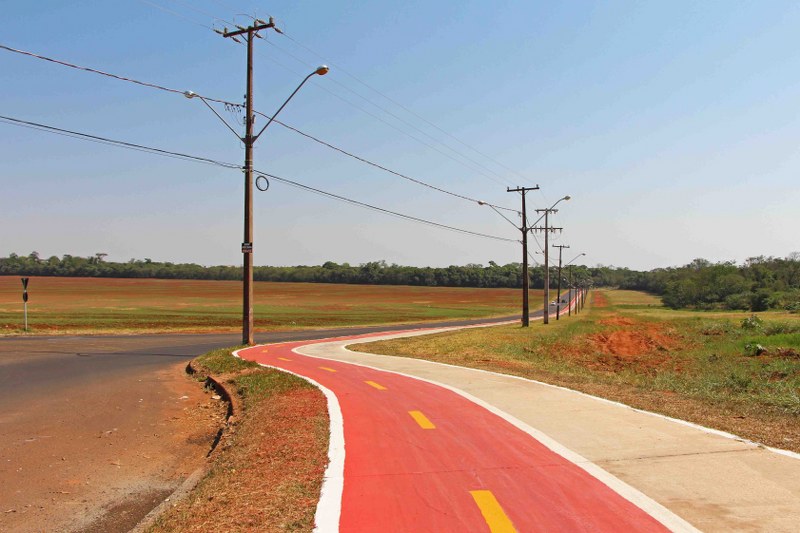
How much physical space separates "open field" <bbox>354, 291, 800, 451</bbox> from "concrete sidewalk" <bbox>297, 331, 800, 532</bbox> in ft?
2.48

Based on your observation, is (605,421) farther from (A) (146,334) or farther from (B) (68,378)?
(A) (146,334)

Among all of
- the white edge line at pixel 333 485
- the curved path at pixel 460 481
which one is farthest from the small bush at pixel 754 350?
the white edge line at pixel 333 485

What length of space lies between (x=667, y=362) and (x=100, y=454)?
26042 mm

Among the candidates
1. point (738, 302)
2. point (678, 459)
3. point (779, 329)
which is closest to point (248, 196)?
point (678, 459)

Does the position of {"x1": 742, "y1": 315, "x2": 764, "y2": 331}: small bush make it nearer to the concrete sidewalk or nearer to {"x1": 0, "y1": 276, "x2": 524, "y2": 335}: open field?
{"x1": 0, "y1": 276, "x2": 524, "y2": 335}: open field

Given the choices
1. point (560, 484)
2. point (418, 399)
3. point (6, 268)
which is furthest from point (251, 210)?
point (6, 268)

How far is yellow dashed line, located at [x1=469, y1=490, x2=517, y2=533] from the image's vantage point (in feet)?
15.9

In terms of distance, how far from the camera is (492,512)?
17.1 ft

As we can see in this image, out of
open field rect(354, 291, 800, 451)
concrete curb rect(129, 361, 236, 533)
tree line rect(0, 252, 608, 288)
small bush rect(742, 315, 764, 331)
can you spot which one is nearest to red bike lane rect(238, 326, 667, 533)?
concrete curb rect(129, 361, 236, 533)

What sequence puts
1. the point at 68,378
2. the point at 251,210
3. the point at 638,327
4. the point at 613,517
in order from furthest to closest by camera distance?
the point at 638,327
the point at 251,210
the point at 68,378
the point at 613,517

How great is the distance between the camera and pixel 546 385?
12414mm

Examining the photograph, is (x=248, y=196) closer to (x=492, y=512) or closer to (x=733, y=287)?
(x=492, y=512)

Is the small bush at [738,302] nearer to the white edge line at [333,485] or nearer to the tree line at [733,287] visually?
the tree line at [733,287]

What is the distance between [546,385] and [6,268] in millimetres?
192990
